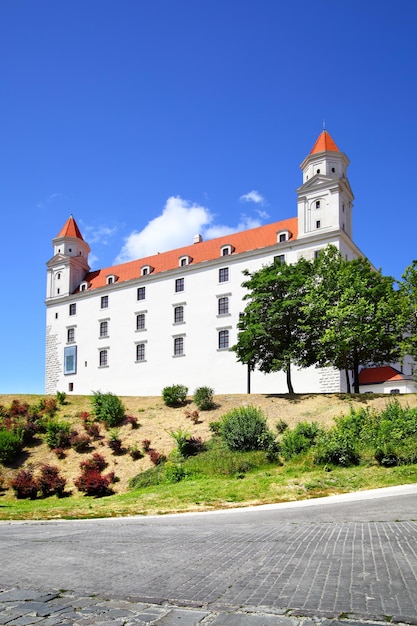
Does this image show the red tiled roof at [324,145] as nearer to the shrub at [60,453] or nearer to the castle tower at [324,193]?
the castle tower at [324,193]

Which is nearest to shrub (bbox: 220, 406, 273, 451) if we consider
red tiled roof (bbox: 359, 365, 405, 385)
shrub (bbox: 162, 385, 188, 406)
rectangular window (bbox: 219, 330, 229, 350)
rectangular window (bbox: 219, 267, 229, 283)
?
shrub (bbox: 162, 385, 188, 406)

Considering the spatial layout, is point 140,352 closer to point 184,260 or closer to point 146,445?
point 184,260

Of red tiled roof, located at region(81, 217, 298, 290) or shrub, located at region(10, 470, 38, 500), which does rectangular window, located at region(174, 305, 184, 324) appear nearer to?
red tiled roof, located at region(81, 217, 298, 290)

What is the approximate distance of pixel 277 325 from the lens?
37.8m

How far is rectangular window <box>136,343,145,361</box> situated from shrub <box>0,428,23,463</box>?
25359 mm

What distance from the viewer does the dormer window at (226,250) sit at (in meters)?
52.7

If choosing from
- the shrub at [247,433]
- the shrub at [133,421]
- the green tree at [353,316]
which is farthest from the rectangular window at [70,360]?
the shrub at [247,433]

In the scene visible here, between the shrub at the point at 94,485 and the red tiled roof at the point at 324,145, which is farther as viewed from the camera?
the red tiled roof at the point at 324,145

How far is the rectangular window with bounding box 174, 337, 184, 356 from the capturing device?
175 ft

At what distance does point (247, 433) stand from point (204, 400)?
461 inches

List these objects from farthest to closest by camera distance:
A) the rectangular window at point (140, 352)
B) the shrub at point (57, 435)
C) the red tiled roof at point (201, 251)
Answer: the rectangular window at point (140, 352) → the red tiled roof at point (201, 251) → the shrub at point (57, 435)

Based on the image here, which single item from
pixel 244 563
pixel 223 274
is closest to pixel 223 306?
pixel 223 274

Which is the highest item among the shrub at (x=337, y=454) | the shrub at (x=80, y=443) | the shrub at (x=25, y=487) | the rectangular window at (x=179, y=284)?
the rectangular window at (x=179, y=284)

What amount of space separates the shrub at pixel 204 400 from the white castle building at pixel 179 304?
10533 millimetres
